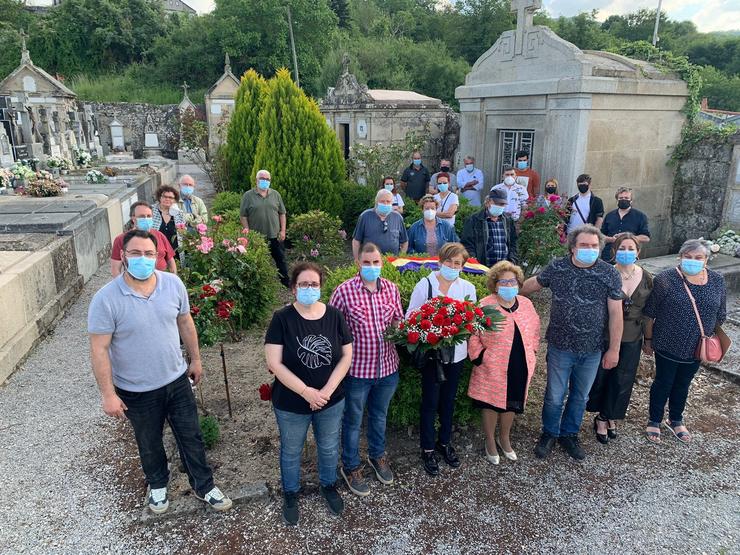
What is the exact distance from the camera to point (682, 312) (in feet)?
13.8

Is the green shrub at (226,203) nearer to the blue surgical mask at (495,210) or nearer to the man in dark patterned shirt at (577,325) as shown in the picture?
the blue surgical mask at (495,210)

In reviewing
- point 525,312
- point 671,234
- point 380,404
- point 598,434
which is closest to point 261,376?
point 380,404

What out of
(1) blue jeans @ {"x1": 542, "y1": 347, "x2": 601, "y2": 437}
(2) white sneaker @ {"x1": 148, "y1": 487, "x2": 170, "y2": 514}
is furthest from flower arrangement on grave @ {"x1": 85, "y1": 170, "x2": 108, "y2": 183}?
(1) blue jeans @ {"x1": 542, "y1": 347, "x2": 601, "y2": 437}

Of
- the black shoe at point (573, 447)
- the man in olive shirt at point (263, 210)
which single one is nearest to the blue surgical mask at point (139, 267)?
the black shoe at point (573, 447)

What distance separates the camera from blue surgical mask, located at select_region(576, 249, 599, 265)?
3.86m

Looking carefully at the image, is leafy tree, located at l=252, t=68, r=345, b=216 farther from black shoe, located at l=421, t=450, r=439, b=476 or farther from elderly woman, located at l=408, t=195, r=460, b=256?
black shoe, located at l=421, t=450, r=439, b=476

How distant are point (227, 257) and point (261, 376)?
143 centimetres

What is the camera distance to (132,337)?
3148mm

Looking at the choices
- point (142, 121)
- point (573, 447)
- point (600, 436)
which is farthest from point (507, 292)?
point (142, 121)

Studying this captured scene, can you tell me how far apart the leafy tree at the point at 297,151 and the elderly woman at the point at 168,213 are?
404 cm

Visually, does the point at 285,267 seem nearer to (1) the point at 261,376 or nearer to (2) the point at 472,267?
(1) the point at 261,376

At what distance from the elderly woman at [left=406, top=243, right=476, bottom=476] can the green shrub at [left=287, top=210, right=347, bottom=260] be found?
16.1ft

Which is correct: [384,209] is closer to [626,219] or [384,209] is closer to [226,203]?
[626,219]

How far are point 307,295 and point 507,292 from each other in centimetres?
150
